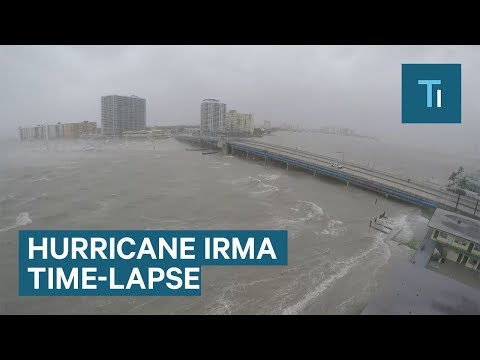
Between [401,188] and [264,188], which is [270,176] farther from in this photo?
[401,188]

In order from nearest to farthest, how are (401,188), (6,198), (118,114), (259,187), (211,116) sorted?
(6,198), (401,188), (259,187), (211,116), (118,114)

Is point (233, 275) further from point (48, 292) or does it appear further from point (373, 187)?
point (373, 187)

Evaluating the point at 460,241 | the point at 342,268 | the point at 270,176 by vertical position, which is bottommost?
the point at 342,268

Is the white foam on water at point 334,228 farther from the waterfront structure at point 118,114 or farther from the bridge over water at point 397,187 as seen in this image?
the waterfront structure at point 118,114

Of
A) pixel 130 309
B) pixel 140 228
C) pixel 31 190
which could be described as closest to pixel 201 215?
pixel 140 228

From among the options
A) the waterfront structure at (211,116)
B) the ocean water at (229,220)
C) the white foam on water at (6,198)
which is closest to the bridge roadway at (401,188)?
the ocean water at (229,220)

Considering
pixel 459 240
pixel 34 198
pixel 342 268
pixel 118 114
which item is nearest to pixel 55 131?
pixel 118 114

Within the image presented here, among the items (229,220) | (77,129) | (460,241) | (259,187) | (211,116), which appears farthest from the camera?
(211,116)
